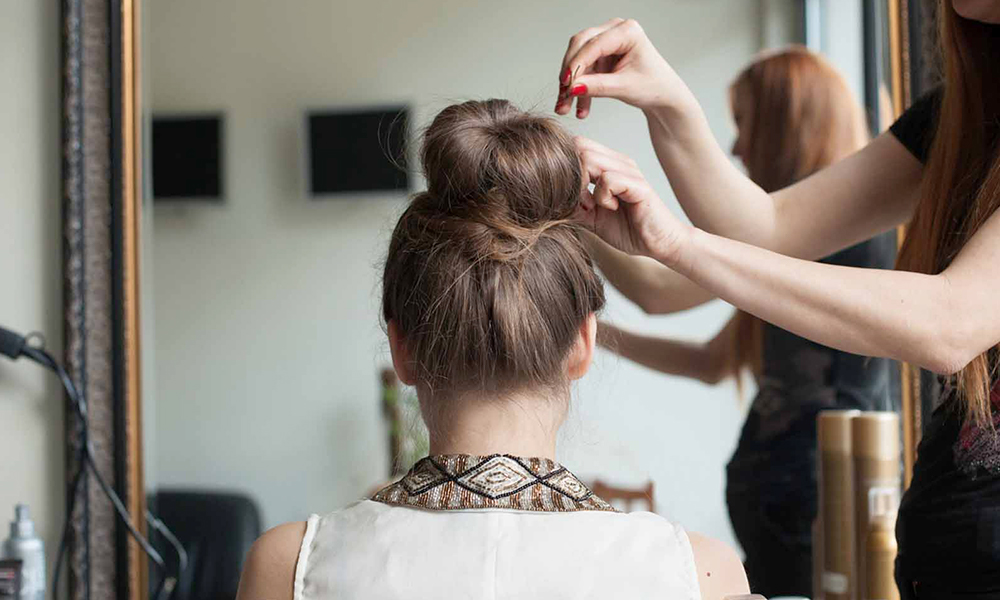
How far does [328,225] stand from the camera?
4.31ft

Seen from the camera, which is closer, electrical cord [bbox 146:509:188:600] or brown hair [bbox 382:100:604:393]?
brown hair [bbox 382:100:604:393]

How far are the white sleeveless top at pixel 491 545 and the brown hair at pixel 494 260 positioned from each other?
3.4 inches

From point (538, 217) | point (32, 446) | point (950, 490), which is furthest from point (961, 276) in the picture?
point (32, 446)

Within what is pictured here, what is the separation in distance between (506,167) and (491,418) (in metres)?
0.21

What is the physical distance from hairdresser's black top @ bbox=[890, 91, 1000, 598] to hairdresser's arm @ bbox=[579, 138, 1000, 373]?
14 cm

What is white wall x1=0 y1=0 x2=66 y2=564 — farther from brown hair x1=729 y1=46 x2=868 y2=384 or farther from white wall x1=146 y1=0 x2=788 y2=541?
brown hair x1=729 y1=46 x2=868 y2=384

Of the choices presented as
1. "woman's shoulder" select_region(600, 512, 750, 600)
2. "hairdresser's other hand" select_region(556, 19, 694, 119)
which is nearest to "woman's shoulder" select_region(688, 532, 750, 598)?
"woman's shoulder" select_region(600, 512, 750, 600)

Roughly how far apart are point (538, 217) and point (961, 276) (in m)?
0.34

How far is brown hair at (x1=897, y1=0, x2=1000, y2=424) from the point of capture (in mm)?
918

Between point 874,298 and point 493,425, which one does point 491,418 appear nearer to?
point 493,425

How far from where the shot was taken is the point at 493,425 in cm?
80

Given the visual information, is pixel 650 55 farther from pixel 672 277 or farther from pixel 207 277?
pixel 207 277

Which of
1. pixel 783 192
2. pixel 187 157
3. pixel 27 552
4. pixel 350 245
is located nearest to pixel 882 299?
pixel 783 192

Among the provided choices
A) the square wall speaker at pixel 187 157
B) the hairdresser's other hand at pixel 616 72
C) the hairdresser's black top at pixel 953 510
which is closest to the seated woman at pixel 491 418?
the hairdresser's other hand at pixel 616 72
